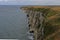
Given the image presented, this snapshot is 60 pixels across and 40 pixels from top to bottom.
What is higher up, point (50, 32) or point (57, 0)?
point (50, 32)

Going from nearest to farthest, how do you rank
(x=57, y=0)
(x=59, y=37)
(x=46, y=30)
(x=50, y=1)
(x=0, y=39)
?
1. (x=59, y=37)
2. (x=46, y=30)
3. (x=0, y=39)
4. (x=57, y=0)
5. (x=50, y=1)

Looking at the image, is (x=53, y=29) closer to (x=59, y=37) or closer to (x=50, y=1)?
(x=59, y=37)

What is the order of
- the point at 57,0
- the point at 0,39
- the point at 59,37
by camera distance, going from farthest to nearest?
the point at 57,0, the point at 0,39, the point at 59,37

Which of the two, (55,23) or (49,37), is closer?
(49,37)

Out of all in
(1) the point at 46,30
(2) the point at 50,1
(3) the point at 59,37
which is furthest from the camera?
(2) the point at 50,1

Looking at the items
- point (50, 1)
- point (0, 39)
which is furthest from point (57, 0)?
point (0, 39)

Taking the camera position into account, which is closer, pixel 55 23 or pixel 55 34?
pixel 55 34

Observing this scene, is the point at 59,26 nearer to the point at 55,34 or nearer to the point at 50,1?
the point at 55,34

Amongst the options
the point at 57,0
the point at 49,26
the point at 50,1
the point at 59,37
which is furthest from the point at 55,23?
the point at 50,1

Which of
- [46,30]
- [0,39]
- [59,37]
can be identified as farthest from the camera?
[0,39]
